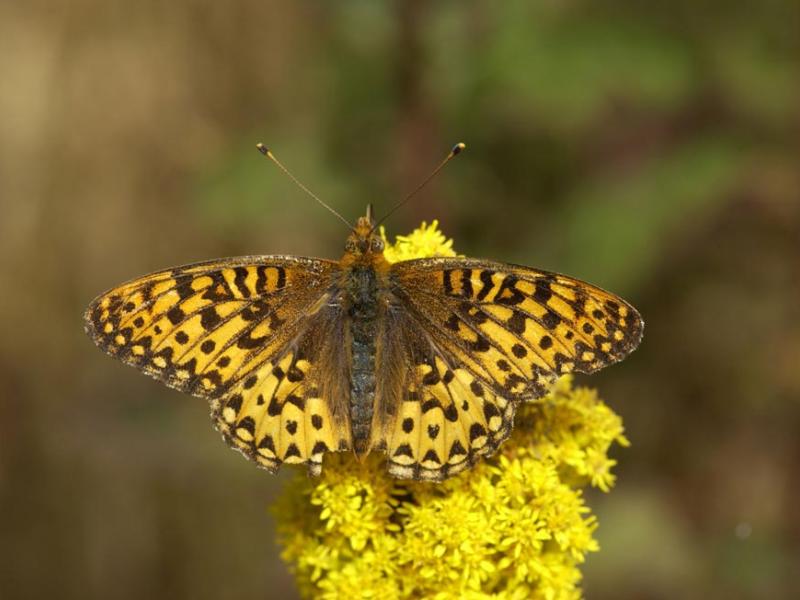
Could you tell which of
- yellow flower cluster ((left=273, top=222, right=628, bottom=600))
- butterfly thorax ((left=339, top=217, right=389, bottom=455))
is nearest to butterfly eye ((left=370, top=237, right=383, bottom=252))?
butterfly thorax ((left=339, top=217, right=389, bottom=455))

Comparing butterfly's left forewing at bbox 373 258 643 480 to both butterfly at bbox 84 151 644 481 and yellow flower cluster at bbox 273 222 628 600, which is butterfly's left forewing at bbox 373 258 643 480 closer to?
butterfly at bbox 84 151 644 481

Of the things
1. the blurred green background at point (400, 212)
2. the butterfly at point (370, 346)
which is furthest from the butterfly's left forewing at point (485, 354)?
the blurred green background at point (400, 212)

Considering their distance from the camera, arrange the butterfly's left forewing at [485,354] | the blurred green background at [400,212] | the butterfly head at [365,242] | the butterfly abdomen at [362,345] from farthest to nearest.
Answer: the blurred green background at [400,212] < the butterfly head at [365,242] < the butterfly abdomen at [362,345] < the butterfly's left forewing at [485,354]

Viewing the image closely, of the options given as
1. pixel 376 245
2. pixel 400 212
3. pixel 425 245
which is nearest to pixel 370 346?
pixel 376 245

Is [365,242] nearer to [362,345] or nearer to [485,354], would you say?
[362,345]

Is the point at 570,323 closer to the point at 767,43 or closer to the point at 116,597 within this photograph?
the point at 767,43

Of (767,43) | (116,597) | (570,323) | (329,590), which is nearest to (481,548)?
(329,590)

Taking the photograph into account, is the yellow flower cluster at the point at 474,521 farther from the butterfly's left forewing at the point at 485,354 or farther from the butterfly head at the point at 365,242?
the butterfly head at the point at 365,242
